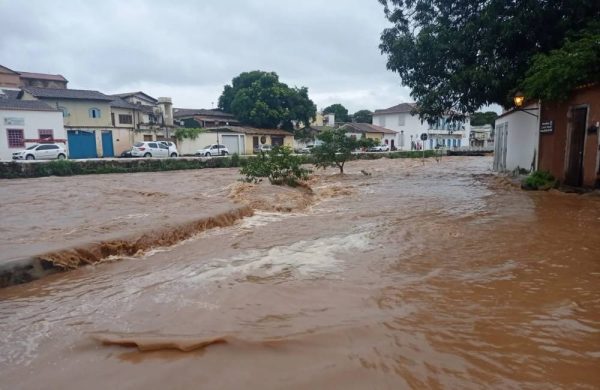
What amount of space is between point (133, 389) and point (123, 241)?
4.42 metres

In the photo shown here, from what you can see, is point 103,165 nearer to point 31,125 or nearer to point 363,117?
point 31,125

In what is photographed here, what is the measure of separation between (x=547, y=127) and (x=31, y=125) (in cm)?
3136

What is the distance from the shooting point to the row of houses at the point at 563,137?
35.4 ft

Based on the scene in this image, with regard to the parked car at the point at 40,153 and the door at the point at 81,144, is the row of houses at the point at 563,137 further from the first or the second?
the door at the point at 81,144

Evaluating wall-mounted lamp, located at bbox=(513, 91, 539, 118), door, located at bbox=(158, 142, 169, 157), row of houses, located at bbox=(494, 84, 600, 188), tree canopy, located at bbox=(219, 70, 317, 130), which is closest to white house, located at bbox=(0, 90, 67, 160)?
door, located at bbox=(158, 142, 169, 157)

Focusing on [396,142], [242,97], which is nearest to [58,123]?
[242,97]

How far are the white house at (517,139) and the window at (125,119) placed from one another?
32069 mm

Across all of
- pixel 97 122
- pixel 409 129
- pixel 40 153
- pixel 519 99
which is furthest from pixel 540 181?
pixel 409 129

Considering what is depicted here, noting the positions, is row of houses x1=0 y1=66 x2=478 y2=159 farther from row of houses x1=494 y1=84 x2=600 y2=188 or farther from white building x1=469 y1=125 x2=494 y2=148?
white building x1=469 y1=125 x2=494 y2=148

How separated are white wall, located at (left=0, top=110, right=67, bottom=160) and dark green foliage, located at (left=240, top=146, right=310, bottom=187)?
22953mm

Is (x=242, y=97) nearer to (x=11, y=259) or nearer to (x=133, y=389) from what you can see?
(x=11, y=259)

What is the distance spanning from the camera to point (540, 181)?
41.5 ft

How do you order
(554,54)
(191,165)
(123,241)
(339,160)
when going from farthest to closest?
1. (191,165)
2. (339,160)
3. (554,54)
4. (123,241)

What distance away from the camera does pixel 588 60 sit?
10.2 metres
